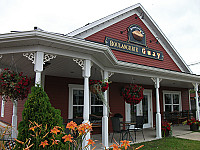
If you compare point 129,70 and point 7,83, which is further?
point 129,70

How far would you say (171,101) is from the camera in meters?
11.3

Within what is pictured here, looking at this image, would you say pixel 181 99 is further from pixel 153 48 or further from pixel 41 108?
pixel 41 108

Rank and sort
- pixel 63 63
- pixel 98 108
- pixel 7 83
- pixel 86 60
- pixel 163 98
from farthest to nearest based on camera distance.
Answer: pixel 163 98, pixel 98 108, pixel 63 63, pixel 86 60, pixel 7 83

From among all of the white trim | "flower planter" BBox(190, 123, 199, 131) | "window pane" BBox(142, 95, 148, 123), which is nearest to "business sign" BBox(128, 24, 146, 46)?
"window pane" BBox(142, 95, 148, 123)

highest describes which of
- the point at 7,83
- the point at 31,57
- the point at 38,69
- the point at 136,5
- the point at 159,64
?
the point at 136,5

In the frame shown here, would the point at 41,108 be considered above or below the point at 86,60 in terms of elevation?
below

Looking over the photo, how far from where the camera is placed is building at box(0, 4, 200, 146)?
3797 mm

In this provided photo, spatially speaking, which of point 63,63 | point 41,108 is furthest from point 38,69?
point 63,63

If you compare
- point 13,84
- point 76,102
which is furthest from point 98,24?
point 13,84

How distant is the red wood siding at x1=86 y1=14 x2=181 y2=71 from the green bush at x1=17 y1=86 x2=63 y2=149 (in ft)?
15.6

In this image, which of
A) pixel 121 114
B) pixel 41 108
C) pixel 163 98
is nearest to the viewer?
pixel 41 108

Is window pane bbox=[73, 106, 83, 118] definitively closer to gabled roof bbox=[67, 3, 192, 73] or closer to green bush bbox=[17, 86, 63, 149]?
gabled roof bbox=[67, 3, 192, 73]

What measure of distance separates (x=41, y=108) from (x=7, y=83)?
1037 mm

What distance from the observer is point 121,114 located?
8.63 m
